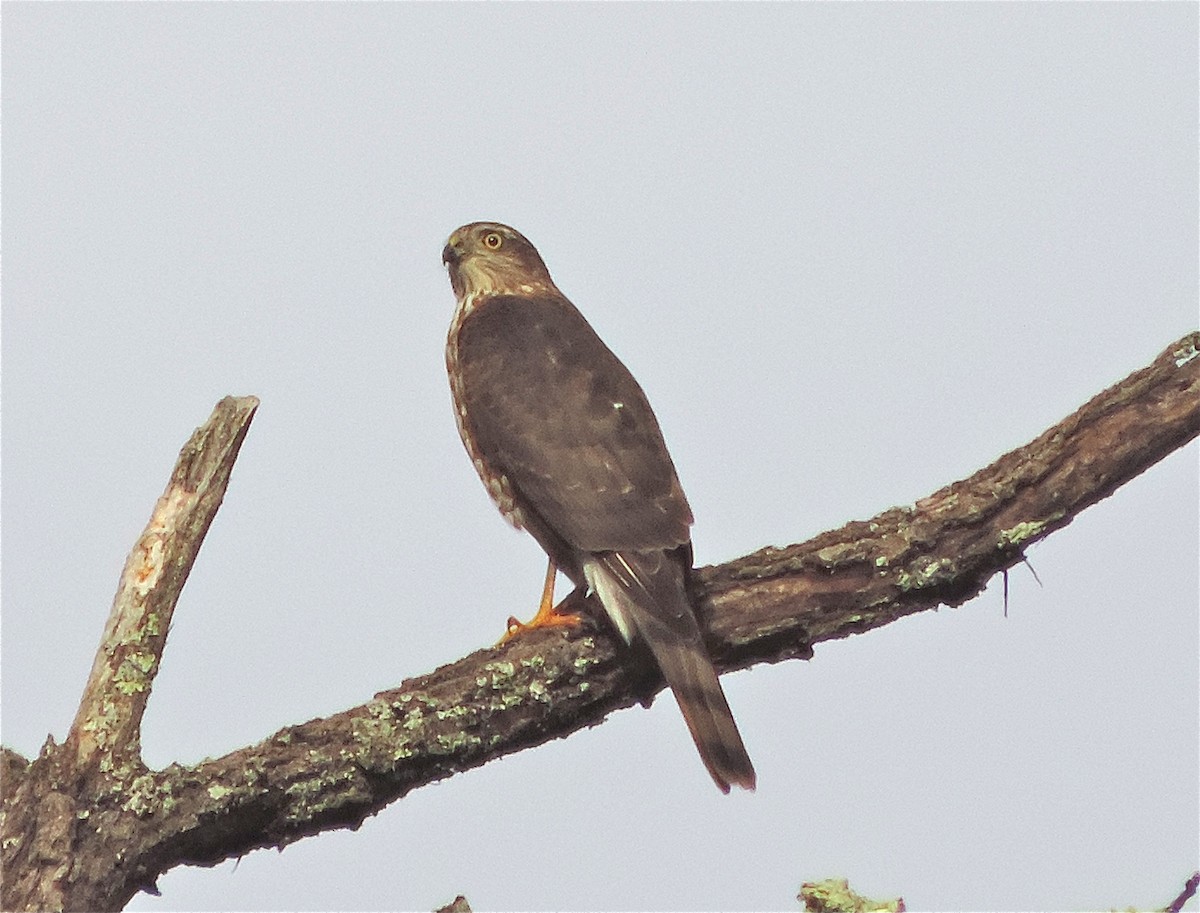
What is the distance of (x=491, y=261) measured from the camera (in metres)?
7.14

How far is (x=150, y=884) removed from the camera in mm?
4375

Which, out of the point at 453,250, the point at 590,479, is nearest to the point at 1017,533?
the point at 590,479

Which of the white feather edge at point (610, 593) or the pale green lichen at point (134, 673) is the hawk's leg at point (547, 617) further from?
the pale green lichen at point (134, 673)

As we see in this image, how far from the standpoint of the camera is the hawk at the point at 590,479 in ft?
16.3

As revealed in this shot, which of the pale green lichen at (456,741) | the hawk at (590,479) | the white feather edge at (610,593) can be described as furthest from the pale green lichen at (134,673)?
the white feather edge at (610,593)

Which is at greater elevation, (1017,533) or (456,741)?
(1017,533)

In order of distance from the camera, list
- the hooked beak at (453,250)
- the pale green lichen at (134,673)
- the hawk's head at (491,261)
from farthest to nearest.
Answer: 1. the hooked beak at (453,250)
2. the hawk's head at (491,261)
3. the pale green lichen at (134,673)

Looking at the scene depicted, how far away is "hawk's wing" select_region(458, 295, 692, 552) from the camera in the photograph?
212 inches

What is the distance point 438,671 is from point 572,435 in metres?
1.17

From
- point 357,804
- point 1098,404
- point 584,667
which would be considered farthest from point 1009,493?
point 357,804

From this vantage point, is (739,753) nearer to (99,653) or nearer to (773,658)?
(773,658)

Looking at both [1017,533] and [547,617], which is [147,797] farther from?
[1017,533]

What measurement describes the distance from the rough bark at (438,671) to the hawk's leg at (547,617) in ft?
0.36

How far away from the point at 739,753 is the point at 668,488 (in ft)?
3.10
